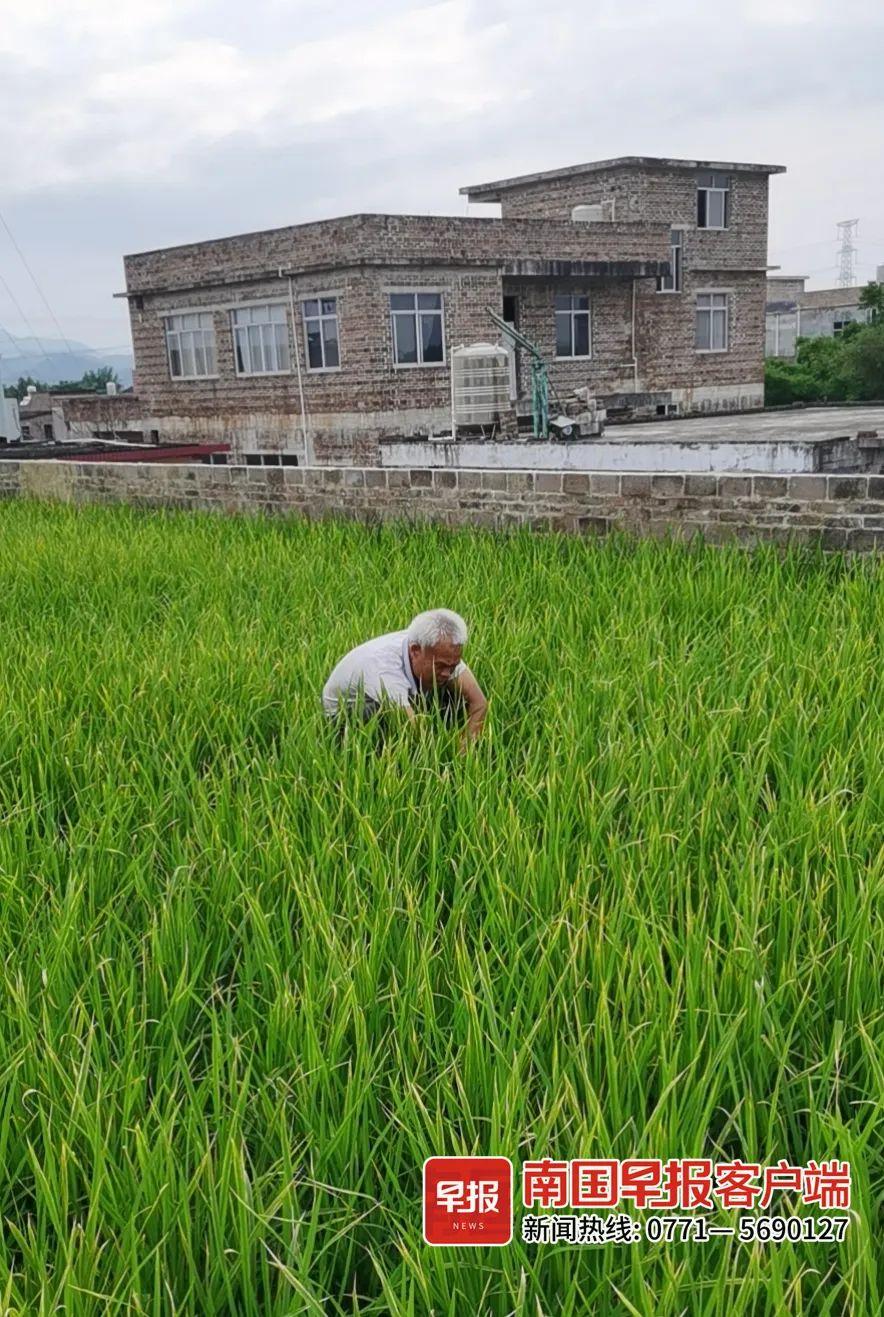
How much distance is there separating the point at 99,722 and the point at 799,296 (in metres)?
A: 51.9

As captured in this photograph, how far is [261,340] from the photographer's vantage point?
19.7m

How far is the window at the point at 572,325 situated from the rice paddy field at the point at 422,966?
17292mm

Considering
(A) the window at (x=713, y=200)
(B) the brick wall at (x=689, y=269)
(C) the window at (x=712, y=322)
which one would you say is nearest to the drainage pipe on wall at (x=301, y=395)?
(B) the brick wall at (x=689, y=269)

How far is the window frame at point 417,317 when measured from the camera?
17.8 metres

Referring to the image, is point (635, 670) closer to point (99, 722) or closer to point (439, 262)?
point (99, 722)

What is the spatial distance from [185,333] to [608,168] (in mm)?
9614

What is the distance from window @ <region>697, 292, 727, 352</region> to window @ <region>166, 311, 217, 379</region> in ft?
36.4

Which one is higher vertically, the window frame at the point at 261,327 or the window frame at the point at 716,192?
the window frame at the point at 716,192

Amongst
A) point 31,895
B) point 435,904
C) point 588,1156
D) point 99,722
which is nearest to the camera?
point 588,1156

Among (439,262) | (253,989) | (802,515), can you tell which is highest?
(439,262)

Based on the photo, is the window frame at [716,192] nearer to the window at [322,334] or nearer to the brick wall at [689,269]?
the brick wall at [689,269]

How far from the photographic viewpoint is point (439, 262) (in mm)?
17984

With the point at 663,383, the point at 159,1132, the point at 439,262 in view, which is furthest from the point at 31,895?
the point at 663,383

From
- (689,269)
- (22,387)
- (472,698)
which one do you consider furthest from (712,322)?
(22,387)
